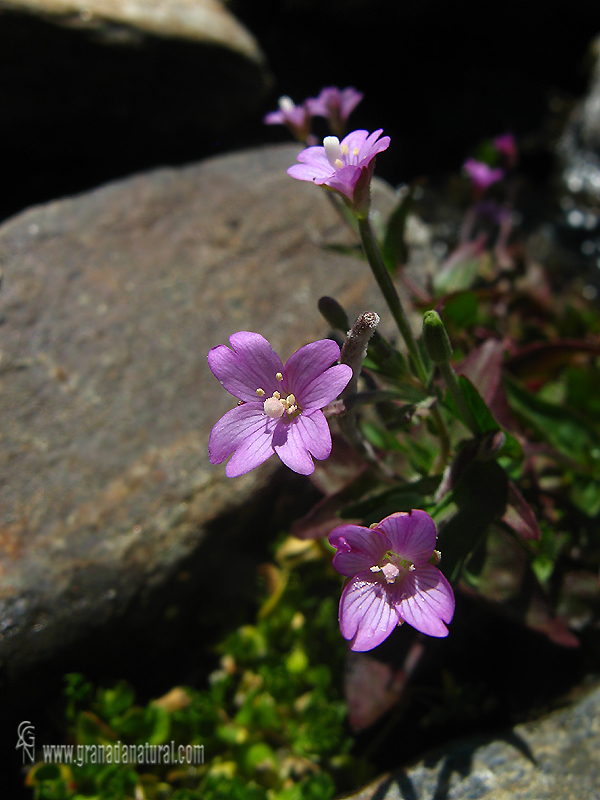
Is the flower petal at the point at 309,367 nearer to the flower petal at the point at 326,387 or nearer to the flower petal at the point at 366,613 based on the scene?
the flower petal at the point at 326,387

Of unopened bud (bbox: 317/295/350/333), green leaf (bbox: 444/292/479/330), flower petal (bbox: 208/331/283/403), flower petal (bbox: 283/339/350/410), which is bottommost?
flower petal (bbox: 283/339/350/410)

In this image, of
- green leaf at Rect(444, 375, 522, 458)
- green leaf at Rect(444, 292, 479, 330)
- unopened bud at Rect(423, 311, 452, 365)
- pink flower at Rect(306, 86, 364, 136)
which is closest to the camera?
unopened bud at Rect(423, 311, 452, 365)

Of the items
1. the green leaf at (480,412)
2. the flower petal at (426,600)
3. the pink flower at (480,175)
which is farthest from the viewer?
the pink flower at (480,175)

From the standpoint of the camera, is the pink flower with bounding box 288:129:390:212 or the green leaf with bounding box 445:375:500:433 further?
the green leaf with bounding box 445:375:500:433

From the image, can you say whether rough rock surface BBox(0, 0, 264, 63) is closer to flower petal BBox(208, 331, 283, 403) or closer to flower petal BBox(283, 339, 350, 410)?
flower petal BBox(208, 331, 283, 403)

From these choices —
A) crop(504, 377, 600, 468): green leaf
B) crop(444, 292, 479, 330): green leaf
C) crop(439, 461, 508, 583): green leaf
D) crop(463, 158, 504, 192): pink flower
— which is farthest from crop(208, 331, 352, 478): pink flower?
crop(463, 158, 504, 192): pink flower

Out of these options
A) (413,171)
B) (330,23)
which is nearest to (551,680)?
(413,171)

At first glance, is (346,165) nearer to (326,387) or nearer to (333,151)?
(333,151)

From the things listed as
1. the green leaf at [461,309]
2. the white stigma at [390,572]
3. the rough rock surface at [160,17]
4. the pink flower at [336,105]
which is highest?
the rough rock surface at [160,17]

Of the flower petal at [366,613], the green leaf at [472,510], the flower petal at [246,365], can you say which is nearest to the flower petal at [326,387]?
the flower petal at [246,365]
